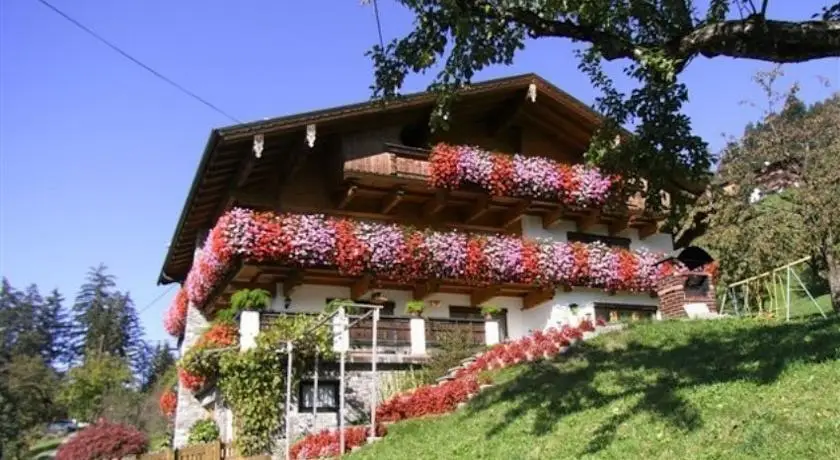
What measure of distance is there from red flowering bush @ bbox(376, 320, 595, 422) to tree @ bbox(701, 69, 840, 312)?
6742mm

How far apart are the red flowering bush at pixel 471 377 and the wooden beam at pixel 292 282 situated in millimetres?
4446

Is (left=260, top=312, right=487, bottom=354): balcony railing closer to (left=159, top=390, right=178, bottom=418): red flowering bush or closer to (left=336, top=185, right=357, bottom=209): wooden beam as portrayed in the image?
(left=336, top=185, right=357, bottom=209): wooden beam

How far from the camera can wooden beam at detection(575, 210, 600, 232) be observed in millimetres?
23422

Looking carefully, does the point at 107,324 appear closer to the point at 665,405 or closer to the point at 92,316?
the point at 92,316

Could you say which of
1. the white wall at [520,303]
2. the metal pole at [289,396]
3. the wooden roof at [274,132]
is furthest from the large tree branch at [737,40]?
the white wall at [520,303]

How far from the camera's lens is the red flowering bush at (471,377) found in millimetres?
14258

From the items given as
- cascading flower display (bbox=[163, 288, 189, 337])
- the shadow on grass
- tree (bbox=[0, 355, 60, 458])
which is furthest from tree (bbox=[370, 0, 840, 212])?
tree (bbox=[0, 355, 60, 458])

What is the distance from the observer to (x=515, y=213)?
23.0 m

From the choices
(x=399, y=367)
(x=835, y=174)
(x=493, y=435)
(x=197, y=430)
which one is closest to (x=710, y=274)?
(x=835, y=174)

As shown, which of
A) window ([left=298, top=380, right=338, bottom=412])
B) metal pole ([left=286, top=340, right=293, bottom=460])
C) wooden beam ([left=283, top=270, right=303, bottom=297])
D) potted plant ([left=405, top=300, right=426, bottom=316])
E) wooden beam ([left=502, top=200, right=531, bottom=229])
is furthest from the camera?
wooden beam ([left=502, top=200, right=531, bottom=229])

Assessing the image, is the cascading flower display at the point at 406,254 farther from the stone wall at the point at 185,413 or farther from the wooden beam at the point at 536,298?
the stone wall at the point at 185,413

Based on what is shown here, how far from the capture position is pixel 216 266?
62.0 feet

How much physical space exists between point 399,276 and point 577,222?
23.5ft

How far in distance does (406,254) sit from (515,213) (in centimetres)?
491
